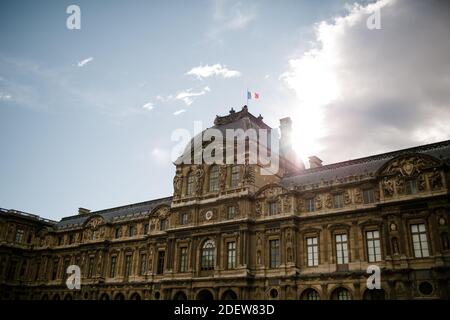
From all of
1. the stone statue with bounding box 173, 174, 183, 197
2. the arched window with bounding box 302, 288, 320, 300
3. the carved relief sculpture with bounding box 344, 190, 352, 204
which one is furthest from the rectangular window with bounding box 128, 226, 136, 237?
the carved relief sculpture with bounding box 344, 190, 352, 204

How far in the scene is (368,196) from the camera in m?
35.3

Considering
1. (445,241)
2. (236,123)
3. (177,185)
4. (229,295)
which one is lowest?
(229,295)

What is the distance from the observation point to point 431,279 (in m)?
29.9

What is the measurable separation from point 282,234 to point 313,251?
320 cm

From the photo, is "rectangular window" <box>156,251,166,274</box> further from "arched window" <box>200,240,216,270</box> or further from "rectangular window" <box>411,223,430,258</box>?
"rectangular window" <box>411,223,430,258</box>

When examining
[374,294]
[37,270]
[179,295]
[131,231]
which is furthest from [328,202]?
[37,270]

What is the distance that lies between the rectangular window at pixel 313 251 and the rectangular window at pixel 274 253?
2.89 meters

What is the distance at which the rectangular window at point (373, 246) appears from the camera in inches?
1319

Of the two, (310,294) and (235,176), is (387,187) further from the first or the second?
(235,176)

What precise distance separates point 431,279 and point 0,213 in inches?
2248

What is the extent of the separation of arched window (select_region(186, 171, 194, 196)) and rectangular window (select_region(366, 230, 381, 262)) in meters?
20.2

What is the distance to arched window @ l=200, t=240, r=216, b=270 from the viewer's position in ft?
136

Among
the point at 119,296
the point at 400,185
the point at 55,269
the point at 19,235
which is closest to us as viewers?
the point at 400,185
